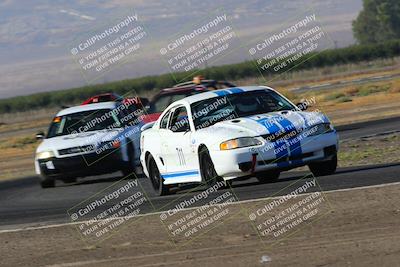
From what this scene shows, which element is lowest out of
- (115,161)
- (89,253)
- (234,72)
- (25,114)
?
(234,72)

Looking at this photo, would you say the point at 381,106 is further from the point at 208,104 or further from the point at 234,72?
the point at 234,72

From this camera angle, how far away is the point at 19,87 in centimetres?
17350

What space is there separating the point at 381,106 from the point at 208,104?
81.5ft

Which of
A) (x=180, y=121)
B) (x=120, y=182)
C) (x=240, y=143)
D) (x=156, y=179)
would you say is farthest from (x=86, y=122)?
(x=240, y=143)

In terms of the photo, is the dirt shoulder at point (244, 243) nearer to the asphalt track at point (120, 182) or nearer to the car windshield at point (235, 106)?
the asphalt track at point (120, 182)

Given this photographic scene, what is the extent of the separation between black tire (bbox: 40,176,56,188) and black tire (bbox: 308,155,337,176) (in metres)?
6.70

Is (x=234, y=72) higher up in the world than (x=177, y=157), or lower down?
lower down

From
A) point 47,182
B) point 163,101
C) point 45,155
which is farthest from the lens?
point 163,101

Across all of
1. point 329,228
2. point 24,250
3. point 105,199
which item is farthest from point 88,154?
point 329,228

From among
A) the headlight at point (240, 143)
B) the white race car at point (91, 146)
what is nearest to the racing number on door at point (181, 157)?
the headlight at point (240, 143)

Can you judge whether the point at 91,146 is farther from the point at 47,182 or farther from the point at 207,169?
the point at 207,169

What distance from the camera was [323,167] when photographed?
620 inches

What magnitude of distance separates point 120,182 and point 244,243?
390 inches

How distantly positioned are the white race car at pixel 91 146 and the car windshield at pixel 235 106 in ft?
16.2
